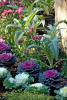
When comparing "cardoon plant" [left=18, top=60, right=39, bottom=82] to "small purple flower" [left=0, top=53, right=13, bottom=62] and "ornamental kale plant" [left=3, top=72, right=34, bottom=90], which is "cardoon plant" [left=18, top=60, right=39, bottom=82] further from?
"small purple flower" [left=0, top=53, right=13, bottom=62]

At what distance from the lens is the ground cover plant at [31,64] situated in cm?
369

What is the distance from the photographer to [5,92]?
385 cm

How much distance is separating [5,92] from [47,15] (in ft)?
11.1

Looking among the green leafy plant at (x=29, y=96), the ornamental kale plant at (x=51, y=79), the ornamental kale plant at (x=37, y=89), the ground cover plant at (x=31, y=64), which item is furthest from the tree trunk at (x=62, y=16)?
the green leafy plant at (x=29, y=96)

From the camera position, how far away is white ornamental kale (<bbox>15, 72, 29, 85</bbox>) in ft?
12.7

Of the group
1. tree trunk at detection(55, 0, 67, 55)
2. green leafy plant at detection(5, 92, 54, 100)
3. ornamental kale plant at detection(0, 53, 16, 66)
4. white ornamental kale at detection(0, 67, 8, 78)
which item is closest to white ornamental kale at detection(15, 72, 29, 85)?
white ornamental kale at detection(0, 67, 8, 78)

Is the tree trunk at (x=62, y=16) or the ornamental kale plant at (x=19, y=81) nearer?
the ornamental kale plant at (x=19, y=81)

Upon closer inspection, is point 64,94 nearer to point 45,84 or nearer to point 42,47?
point 45,84

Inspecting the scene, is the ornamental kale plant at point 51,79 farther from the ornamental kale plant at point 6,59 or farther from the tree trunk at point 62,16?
the tree trunk at point 62,16

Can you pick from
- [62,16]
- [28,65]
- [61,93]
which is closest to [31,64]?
[28,65]

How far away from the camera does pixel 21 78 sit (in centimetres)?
391

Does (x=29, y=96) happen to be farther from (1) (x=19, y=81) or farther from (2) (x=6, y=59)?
(2) (x=6, y=59)

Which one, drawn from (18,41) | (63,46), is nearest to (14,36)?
(18,41)

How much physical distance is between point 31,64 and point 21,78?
217mm
